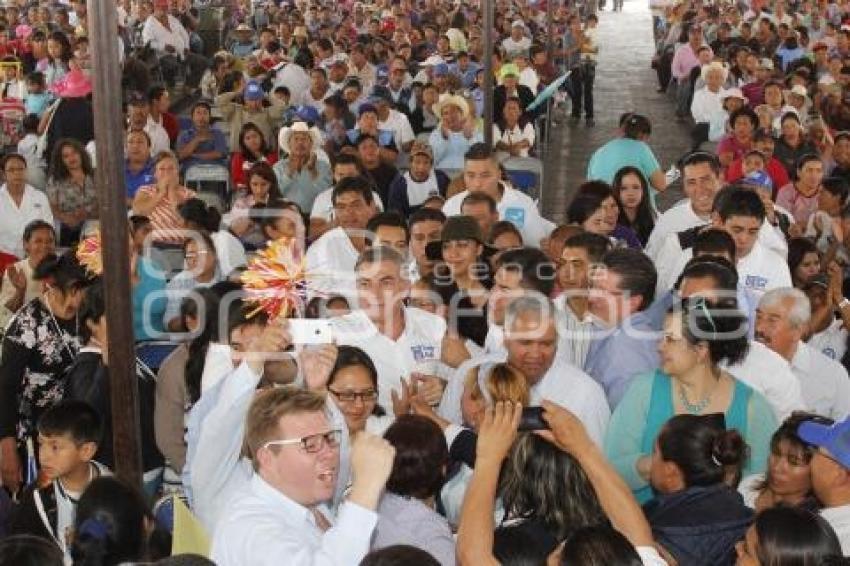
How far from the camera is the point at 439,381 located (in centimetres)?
461

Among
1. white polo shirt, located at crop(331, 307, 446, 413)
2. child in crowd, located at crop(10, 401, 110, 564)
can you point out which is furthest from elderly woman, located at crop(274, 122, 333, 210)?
child in crowd, located at crop(10, 401, 110, 564)

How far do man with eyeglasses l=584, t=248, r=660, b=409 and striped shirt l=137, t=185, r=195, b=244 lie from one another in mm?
2564

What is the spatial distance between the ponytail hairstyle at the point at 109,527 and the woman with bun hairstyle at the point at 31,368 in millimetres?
1748

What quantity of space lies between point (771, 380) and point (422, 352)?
131 centimetres

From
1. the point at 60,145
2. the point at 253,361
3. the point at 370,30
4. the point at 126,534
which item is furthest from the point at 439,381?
the point at 370,30

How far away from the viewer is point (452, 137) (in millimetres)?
9570

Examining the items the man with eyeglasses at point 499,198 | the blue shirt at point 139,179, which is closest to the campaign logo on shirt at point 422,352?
the man with eyeglasses at point 499,198

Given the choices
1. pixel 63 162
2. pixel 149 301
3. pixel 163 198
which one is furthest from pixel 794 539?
pixel 63 162

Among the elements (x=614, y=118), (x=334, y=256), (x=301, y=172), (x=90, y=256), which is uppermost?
(x=614, y=118)

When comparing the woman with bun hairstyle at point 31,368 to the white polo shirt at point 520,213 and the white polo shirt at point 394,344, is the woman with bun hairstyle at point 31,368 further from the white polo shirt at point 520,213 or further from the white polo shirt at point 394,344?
the white polo shirt at point 520,213

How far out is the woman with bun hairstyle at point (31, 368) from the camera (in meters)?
4.86

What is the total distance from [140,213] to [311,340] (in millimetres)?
3881

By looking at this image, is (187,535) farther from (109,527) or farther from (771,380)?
(771,380)

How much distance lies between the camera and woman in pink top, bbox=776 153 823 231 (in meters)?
8.26
